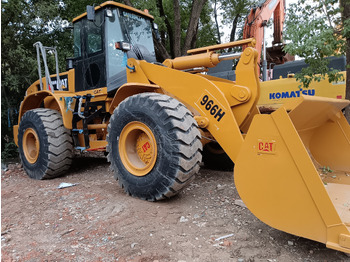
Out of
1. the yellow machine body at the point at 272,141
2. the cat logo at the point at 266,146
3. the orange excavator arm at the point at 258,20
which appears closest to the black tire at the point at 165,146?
the yellow machine body at the point at 272,141

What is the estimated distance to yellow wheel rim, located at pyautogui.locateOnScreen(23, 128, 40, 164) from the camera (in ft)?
17.8

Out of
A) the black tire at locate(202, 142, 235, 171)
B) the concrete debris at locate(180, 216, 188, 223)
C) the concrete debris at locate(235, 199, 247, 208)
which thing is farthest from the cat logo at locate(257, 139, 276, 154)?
the black tire at locate(202, 142, 235, 171)

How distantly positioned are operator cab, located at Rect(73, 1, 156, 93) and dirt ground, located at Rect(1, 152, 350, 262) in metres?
1.99

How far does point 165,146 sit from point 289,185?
1.38 m

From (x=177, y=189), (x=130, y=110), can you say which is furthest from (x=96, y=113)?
(x=177, y=189)

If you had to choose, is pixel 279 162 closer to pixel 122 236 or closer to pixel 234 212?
pixel 234 212

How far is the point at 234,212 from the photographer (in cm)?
305

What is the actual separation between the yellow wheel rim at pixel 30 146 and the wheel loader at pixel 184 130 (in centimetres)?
2

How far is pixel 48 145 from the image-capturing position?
4.91 metres

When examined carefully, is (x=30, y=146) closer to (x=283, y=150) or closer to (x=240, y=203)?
(x=240, y=203)

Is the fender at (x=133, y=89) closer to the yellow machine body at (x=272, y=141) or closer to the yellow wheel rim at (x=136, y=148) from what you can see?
the yellow machine body at (x=272, y=141)

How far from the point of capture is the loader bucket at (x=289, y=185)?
2.07 metres

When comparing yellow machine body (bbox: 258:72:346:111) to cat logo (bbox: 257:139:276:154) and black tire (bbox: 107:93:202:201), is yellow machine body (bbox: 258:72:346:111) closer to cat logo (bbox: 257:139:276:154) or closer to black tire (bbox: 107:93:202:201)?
black tire (bbox: 107:93:202:201)

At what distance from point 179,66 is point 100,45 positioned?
1.56 m
